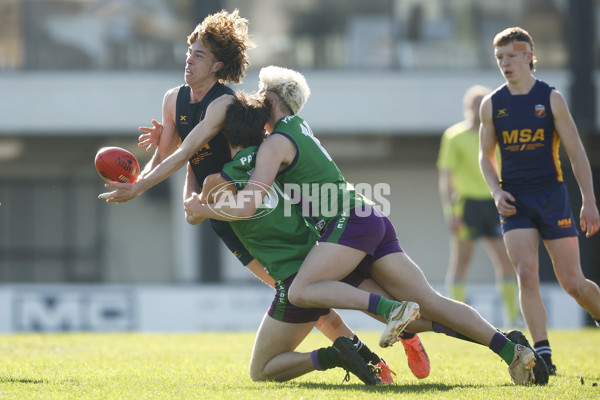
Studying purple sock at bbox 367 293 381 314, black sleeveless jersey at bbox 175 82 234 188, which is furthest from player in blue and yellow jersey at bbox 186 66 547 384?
black sleeveless jersey at bbox 175 82 234 188

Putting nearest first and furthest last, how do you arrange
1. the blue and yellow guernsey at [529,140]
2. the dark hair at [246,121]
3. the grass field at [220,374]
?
the grass field at [220,374] < the dark hair at [246,121] < the blue and yellow guernsey at [529,140]

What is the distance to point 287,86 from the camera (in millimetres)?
5152

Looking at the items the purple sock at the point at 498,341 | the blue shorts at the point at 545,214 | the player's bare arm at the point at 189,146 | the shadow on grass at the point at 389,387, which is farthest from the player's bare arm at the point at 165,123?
the purple sock at the point at 498,341

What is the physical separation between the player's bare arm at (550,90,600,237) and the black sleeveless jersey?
202 cm

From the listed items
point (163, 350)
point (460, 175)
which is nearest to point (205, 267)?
point (460, 175)

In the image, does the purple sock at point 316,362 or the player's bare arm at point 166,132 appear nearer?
the purple sock at point 316,362

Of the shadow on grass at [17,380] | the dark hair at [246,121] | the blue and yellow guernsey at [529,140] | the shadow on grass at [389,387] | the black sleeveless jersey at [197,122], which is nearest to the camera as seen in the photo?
the shadow on grass at [389,387]

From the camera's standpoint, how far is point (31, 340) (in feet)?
27.5

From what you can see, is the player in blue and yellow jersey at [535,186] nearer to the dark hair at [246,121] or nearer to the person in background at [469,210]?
the dark hair at [246,121]

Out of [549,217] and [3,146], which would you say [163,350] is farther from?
[3,146]

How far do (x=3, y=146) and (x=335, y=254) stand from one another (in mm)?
14255

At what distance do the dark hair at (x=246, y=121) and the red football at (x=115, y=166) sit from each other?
2.19 ft

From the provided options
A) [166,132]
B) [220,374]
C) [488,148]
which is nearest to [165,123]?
[166,132]

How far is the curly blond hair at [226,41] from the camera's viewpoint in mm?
5457
